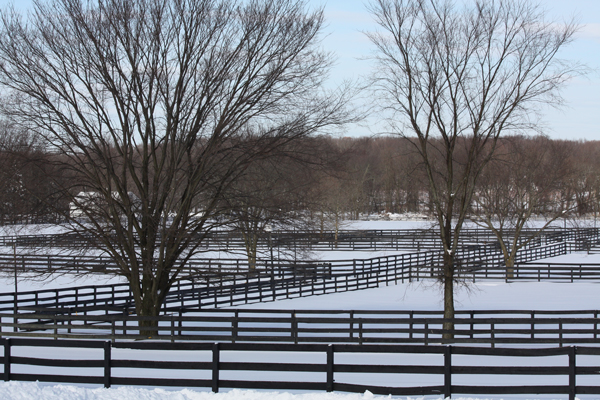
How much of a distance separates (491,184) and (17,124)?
26.5 metres

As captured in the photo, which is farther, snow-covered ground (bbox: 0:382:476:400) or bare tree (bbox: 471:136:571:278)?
bare tree (bbox: 471:136:571:278)

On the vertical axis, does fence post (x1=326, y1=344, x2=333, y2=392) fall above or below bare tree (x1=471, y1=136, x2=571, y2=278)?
below

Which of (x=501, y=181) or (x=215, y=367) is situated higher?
(x=501, y=181)

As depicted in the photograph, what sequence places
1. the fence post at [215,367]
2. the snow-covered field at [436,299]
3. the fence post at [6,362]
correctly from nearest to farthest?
the fence post at [215,367]
the fence post at [6,362]
the snow-covered field at [436,299]

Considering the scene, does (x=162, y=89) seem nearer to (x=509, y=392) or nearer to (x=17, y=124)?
(x=17, y=124)

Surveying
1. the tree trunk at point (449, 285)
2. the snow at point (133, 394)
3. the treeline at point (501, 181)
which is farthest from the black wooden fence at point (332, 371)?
the treeline at point (501, 181)

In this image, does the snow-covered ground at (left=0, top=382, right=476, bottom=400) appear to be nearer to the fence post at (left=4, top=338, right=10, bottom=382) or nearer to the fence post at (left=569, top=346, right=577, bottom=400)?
the fence post at (left=4, top=338, right=10, bottom=382)

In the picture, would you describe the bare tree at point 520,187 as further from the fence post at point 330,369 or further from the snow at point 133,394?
the snow at point 133,394

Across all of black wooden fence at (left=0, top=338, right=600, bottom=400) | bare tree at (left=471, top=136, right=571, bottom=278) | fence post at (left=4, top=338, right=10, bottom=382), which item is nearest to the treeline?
bare tree at (left=471, top=136, right=571, bottom=278)

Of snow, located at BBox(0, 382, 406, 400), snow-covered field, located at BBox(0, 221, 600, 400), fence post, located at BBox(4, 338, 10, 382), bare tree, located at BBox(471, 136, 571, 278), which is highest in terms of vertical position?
bare tree, located at BBox(471, 136, 571, 278)

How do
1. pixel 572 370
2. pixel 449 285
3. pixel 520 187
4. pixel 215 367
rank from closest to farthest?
pixel 572 370 → pixel 215 367 → pixel 449 285 → pixel 520 187

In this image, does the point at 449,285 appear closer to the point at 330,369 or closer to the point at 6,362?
the point at 330,369

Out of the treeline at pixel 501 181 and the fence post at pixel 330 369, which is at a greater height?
the treeline at pixel 501 181

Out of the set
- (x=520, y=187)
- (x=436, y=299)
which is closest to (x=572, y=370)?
(x=436, y=299)
